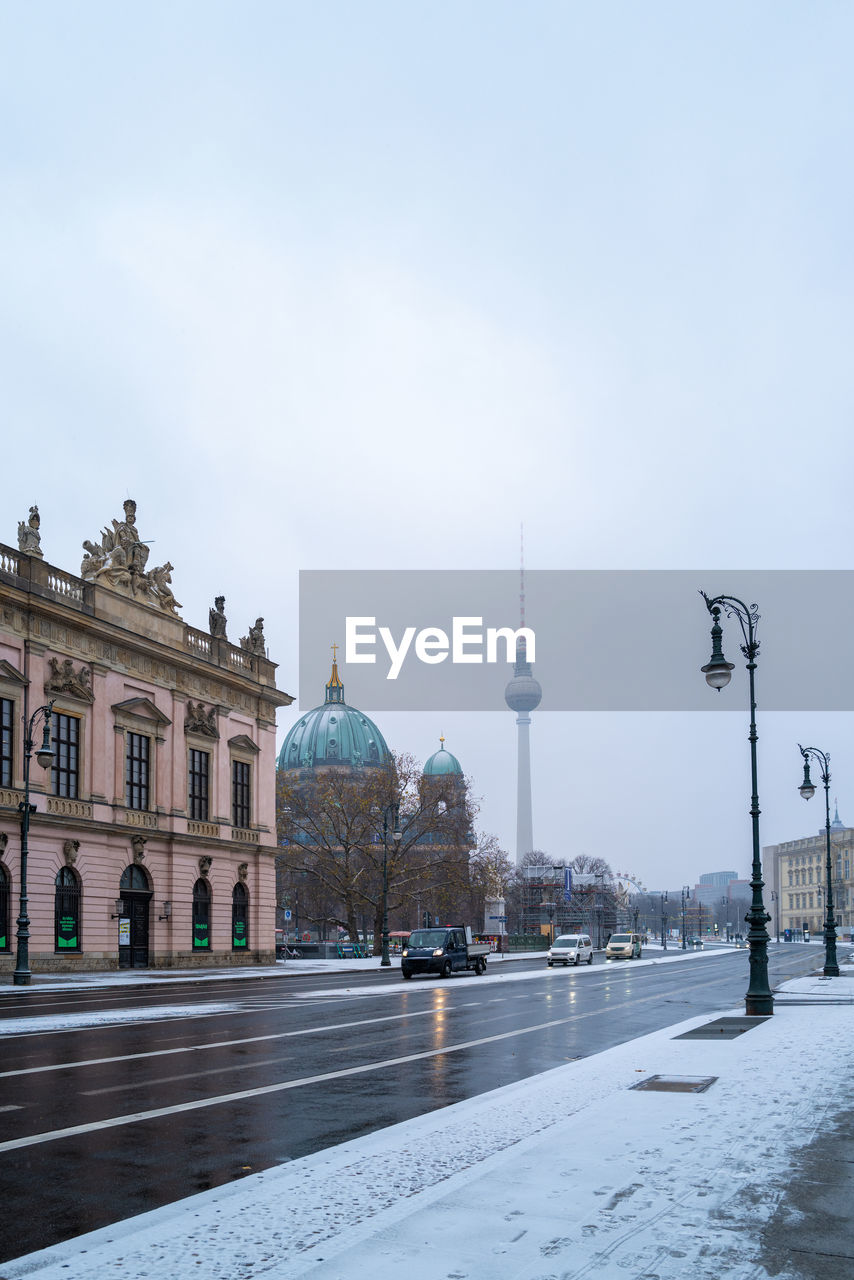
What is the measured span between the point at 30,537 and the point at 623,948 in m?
40.9

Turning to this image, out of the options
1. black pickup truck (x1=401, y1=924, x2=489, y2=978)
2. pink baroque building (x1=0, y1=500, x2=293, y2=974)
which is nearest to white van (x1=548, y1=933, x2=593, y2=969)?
black pickup truck (x1=401, y1=924, x2=489, y2=978)

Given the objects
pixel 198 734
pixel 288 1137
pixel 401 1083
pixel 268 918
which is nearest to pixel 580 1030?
pixel 401 1083

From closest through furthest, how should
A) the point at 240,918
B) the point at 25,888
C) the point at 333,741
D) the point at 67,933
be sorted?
the point at 25,888, the point at 67,933, the point at 240,918, the point at 333,741

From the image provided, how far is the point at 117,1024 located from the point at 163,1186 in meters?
14.4

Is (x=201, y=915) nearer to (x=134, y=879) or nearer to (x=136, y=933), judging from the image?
(x=136, y=933)

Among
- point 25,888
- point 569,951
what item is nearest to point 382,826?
point 569,951

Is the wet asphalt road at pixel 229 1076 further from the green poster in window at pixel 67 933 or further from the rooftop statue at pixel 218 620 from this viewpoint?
the rooftop statue at pixel 218 620

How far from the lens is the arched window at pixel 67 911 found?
4619 cm

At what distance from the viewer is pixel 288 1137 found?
409 inches

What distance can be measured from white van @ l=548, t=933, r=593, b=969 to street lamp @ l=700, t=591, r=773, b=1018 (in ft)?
111

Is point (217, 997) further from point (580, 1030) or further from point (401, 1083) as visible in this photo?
point (401, 1083)

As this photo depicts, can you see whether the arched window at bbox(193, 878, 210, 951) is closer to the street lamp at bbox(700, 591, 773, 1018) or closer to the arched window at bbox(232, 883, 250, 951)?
the arched window at bbox(232, 883, 250, 951)

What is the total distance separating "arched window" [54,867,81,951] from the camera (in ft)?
152

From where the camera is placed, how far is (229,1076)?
14.4m
